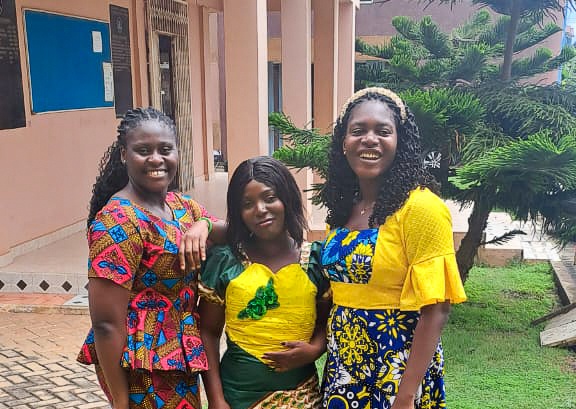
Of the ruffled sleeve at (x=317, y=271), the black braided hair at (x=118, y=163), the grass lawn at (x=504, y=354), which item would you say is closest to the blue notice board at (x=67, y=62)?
the grass lawn at (x=504, y=354)

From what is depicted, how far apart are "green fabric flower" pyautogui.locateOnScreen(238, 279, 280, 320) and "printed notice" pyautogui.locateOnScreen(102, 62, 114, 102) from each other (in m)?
5.80

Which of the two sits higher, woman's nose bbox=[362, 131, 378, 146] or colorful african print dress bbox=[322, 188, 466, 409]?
woman's nose bbox=[362, 131, 378, 146]

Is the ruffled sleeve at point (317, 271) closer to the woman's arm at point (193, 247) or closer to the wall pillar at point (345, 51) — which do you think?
the woman's arm at point (193, 247)

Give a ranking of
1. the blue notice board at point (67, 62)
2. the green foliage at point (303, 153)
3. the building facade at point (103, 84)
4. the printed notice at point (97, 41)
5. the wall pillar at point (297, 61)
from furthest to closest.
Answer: the wall pillar at point (297, 61), the printed notice at point (97, 41), the blue notice board at point (67, 62), the building facade at point (103, 84), the green foliage at point (303, 153)

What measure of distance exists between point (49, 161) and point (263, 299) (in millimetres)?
4962

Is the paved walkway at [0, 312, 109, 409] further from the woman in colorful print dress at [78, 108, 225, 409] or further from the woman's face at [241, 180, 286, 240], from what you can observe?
the woman's face at [241, 180, 286, 240]

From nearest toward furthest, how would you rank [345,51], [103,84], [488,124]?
[488,124], [103,84], [345,51]

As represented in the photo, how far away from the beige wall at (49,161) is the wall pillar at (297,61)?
1.92m

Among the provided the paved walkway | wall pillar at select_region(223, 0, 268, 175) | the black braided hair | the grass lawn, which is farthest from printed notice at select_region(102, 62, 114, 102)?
the black braided hair

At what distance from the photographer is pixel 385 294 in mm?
1761

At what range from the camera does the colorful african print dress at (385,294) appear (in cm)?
167

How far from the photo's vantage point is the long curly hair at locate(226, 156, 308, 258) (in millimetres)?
1883

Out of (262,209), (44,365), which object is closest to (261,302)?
(262,209)

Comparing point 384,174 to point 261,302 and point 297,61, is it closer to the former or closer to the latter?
point 261,302
